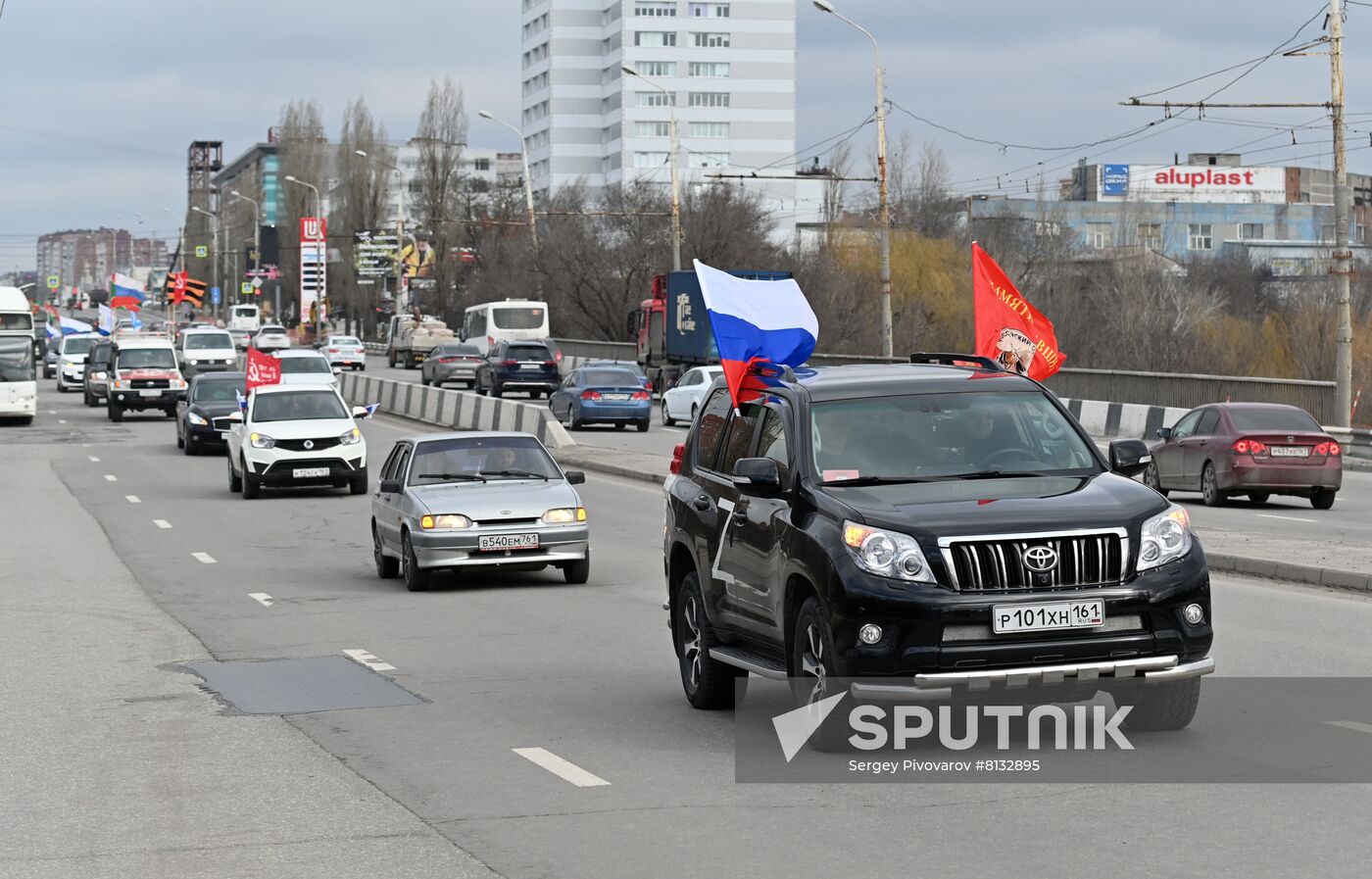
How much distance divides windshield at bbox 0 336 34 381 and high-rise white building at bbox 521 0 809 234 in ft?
356

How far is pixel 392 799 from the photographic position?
7.86 m

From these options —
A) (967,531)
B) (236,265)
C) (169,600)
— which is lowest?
(169,600)

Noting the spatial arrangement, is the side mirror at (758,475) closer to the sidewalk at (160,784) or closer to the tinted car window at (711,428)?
the tinted car window at (711,428)

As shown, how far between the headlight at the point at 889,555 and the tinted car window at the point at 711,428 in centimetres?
220

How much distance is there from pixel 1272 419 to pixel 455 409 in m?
23.3

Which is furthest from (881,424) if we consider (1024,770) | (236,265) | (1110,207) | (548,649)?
(236,265)

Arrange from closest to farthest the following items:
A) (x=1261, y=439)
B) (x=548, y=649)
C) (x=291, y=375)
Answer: (x=548, y=649), (x=1261, y=439), (x=291, y=375)

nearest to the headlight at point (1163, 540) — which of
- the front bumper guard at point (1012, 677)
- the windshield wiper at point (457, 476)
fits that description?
the front bumper guard at point (1012, 677)

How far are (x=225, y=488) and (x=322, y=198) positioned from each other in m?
126

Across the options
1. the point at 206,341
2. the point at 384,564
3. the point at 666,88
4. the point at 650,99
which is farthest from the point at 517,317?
the point at 666,88

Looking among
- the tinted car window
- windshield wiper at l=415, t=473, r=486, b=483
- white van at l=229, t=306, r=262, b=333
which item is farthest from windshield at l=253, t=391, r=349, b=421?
white van at l=229, t=306, r=262, b=333

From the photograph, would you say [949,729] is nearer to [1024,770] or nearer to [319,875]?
[1024,770]

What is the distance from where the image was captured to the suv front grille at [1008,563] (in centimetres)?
786

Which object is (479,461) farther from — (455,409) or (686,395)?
(686,395)
